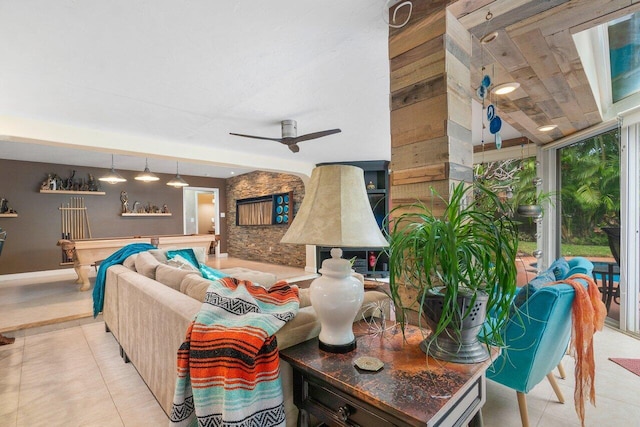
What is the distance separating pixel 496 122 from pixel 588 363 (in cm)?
141

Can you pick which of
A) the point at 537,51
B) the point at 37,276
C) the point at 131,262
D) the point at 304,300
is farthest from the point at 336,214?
the point at 37,276

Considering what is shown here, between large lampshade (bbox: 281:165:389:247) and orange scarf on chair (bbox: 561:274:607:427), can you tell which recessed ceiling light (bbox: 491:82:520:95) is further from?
large lampshade (bbox: 281:165:389:247)

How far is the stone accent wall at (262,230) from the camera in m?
7.29

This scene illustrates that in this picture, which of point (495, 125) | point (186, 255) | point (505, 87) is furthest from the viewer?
point (186, 255)

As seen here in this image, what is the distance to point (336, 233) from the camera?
1084 mm

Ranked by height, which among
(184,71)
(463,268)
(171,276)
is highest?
(184,71)

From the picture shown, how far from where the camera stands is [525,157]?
4.55 m

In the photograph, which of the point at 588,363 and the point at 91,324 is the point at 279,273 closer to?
the point at 91,324

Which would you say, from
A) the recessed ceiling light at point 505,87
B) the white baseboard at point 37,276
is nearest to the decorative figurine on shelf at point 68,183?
the white baseboard at point 37,276

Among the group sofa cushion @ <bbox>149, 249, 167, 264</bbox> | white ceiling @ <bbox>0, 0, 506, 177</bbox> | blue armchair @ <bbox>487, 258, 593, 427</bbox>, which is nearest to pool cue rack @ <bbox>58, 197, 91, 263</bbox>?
white ceiling @ <bbox>0, 0, 506, 177</bbox>

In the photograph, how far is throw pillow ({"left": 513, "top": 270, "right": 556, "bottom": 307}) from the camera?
1583 mm

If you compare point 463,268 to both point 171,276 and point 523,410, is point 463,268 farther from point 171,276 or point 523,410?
point 171,276

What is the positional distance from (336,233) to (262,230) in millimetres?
7301

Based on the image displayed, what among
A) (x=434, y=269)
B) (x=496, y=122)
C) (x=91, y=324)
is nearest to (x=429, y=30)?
(x=496, y=122)
